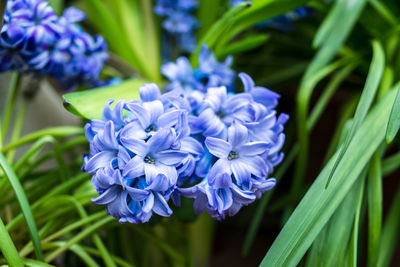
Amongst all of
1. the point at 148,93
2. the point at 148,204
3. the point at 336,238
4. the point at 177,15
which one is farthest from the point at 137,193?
the point at 177,15

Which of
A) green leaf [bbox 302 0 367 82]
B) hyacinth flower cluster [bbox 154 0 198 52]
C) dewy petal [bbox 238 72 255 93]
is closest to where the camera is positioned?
dewy petal [bbox 238 72 255 93]

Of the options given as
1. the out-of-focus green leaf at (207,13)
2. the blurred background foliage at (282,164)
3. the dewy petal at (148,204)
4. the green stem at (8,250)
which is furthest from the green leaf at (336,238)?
the out-of-focus green leaf at (207,13)

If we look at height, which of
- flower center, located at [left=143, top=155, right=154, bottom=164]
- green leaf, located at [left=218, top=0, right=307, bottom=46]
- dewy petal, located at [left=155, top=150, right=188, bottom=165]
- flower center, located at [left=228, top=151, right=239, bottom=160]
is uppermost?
green leaf, located at [left=218, top=0, right=307, bottom=46]

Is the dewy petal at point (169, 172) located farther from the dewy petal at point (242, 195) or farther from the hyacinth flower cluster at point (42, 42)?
the hyacinth flower cluster at point (42, 42)

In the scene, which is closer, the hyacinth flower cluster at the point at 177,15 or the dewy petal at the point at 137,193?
the dewy petal at the point at 137,193

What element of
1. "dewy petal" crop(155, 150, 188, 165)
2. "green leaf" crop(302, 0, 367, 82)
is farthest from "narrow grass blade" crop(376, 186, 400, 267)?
"dewy petal" crop(155, 150, 188, 165)

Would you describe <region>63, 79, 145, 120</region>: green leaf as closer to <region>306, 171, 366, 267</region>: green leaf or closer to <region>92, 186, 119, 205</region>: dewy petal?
<region>92, 186, 119, 205</region>: dewy petal
